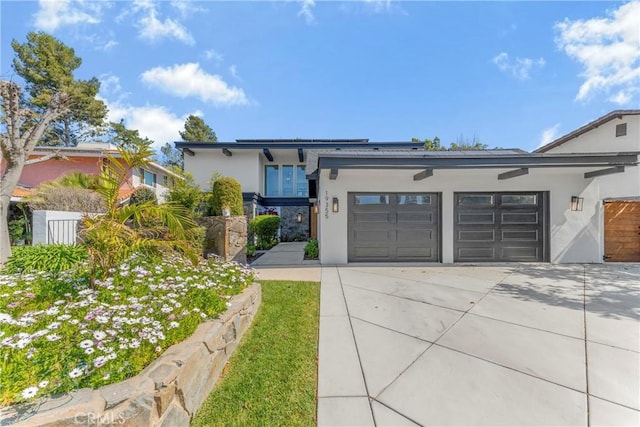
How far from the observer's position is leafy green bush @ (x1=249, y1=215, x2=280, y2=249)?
12.1m

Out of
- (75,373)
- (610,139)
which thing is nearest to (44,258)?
(75,373)

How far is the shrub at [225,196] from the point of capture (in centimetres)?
772

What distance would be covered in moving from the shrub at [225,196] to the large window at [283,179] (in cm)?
729

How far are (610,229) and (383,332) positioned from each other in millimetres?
9696

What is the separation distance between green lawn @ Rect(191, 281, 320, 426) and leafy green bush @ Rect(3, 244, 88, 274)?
414cm

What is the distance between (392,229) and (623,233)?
7.52 meters

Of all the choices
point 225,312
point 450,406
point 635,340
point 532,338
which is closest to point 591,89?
point 635,340

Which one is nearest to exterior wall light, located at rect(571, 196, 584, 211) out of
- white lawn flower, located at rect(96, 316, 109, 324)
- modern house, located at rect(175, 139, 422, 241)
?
modern house, located at rect(175, 139, 422, 241)

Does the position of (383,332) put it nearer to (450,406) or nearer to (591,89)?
(450,406)

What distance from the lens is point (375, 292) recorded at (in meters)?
4.91

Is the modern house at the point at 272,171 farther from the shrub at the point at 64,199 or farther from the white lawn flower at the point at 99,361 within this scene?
the white lawn flower at the point at 99,361

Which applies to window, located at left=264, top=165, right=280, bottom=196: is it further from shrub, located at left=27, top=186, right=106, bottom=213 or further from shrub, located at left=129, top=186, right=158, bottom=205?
shrub, located at left=27, top=186, right=106, bottom=213

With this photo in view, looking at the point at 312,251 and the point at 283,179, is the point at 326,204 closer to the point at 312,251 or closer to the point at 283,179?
the point at 312,251

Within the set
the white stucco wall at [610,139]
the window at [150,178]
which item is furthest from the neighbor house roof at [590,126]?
the window at [150,178]
